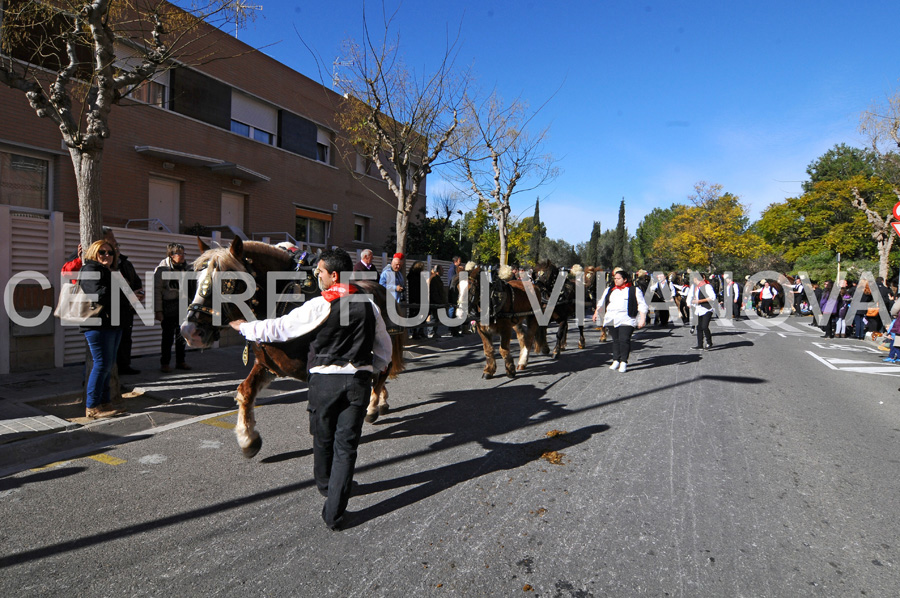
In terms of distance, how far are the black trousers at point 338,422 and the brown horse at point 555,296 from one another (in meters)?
7.39

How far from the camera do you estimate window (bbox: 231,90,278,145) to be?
17.3m

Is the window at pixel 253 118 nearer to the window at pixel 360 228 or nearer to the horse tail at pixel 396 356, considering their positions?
the window at pixel 360 228

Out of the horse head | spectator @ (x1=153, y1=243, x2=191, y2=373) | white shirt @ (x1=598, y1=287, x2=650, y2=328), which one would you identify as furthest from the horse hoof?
the horse head

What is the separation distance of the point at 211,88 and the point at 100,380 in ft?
44.5

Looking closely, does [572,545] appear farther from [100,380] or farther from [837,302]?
[837,302]

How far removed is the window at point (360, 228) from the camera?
22891mm

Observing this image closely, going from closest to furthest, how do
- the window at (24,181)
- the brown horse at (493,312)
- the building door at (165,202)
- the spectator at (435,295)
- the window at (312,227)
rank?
the brown horse at (493,312), the window at (24,181), the spectator at (435,295), the building door at (165,202), the window at (312,227)

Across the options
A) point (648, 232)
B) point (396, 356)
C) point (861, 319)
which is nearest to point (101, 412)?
point (396, 356)

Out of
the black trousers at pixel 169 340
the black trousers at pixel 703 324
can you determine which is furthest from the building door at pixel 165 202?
the black trousers at pixel 703 324

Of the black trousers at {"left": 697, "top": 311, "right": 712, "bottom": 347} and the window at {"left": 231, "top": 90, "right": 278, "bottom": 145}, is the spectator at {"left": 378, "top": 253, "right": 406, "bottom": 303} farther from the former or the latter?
the window at {"left": 231, "top": 90, "right": 278, "bottom": 145}

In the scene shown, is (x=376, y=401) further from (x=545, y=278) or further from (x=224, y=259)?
(x=545, y=278)

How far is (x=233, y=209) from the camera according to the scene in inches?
678

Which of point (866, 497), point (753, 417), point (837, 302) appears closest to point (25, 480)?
point (866, 497)

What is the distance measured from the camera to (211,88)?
16.2 m
